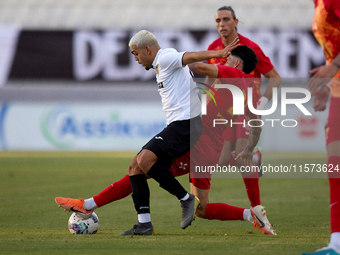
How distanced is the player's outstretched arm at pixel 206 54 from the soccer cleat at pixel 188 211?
3.96 feet

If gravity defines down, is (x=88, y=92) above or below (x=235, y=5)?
below

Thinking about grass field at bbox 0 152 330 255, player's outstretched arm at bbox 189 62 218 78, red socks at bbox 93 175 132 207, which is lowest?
grass field at bbox 0 152 330 255

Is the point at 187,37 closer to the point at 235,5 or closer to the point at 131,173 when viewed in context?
the point at 235,5

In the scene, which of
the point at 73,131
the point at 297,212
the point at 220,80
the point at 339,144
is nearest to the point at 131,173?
the point at 220,80

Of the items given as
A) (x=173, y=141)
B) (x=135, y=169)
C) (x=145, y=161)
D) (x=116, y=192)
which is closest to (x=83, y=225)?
(x=116, y=192)

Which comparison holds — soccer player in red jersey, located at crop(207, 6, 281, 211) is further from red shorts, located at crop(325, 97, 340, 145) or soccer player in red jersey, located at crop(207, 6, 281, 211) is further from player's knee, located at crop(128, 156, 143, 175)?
red shorts, located at crop(325, 97, 340, 145)

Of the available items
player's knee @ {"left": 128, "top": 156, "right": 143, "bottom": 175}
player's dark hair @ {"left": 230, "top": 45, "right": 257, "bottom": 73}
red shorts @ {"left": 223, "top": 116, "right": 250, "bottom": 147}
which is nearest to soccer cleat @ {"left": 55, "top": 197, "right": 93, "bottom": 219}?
player's knee @ {"left": 128, "top": 156, "right": 143, "bottom": 175}

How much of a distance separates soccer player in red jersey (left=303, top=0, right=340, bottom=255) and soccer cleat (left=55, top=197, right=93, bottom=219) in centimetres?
233

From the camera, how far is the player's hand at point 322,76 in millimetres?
3289

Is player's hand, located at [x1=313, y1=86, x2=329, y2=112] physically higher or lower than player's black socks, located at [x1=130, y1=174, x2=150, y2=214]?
higher

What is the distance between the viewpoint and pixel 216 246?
393 cm

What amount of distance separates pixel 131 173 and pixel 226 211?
3.61 feet

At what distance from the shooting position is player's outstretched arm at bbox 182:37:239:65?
4.19 metres

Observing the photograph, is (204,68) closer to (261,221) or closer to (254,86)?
(254,86)
